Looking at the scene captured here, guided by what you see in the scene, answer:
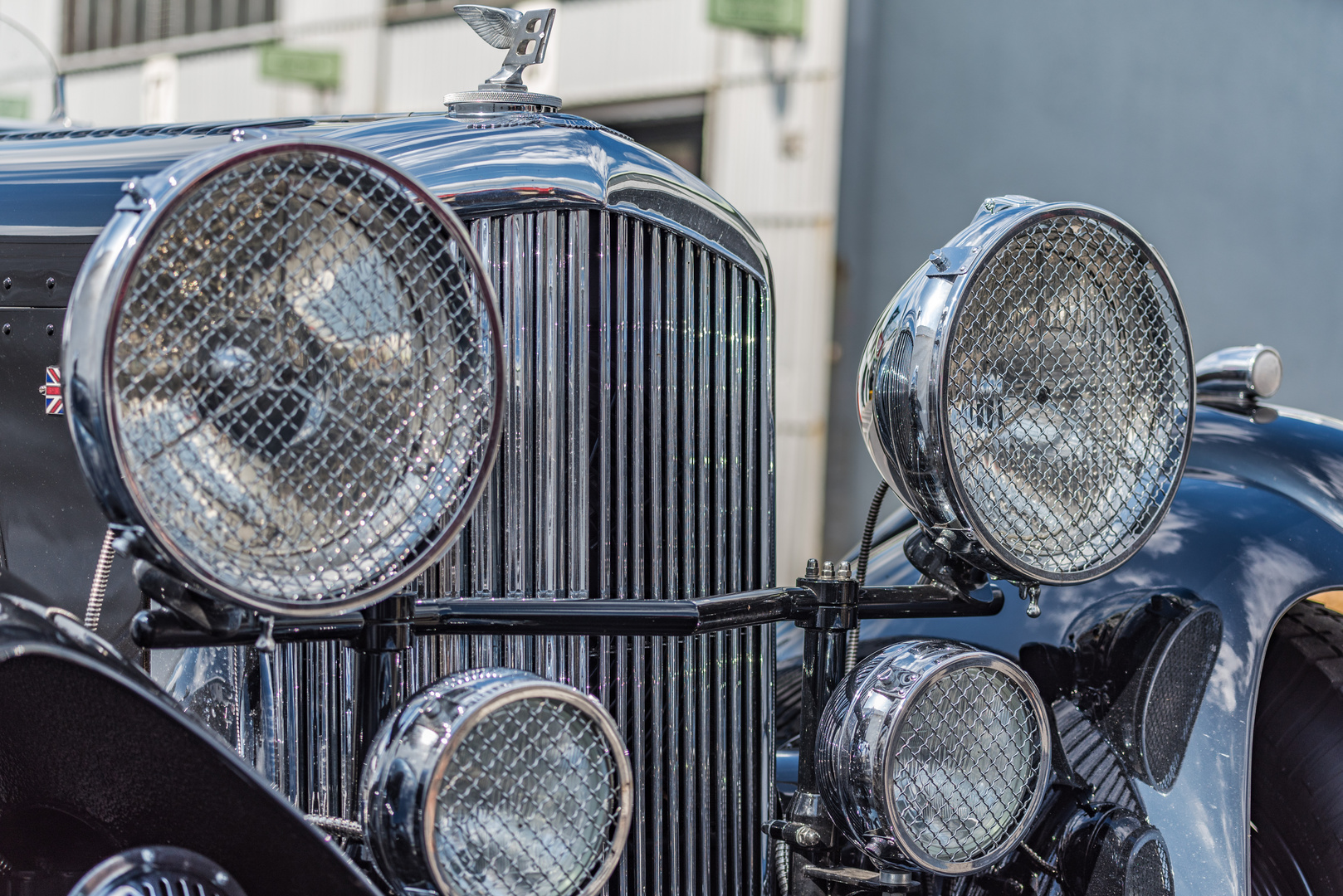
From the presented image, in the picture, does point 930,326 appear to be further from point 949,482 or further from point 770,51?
point 770,51

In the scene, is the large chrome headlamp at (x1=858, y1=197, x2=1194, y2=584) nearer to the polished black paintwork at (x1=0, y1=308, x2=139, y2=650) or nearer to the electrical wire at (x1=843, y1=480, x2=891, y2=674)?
the electrical wire at (x1=843, y1=480, x2=891, y2=674)

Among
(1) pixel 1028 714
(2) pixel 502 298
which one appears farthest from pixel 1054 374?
(2) pixel 502 298

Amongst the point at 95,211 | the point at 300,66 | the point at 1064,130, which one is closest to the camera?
the point at 95,211

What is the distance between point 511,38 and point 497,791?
32.9 inches

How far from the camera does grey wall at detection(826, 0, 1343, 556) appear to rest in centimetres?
852

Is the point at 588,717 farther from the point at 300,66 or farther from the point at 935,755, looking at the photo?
the point at 300,66

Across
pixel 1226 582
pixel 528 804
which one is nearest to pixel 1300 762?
pixel 1226 582

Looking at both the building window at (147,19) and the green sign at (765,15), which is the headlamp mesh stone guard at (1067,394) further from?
the building window at (147,19)

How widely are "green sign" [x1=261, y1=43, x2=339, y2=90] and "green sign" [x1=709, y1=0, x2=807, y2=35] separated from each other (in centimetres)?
455

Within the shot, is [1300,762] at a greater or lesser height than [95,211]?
lesser

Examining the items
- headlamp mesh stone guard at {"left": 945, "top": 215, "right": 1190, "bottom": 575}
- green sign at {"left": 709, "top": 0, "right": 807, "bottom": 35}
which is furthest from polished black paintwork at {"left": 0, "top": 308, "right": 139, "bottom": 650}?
green sign at {"left": 709, "top": 0, "right": 807, "bottom": 35}

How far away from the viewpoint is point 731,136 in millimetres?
9141

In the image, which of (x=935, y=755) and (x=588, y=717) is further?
(x=935, y=755)

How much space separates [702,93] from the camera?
9.42 meters
